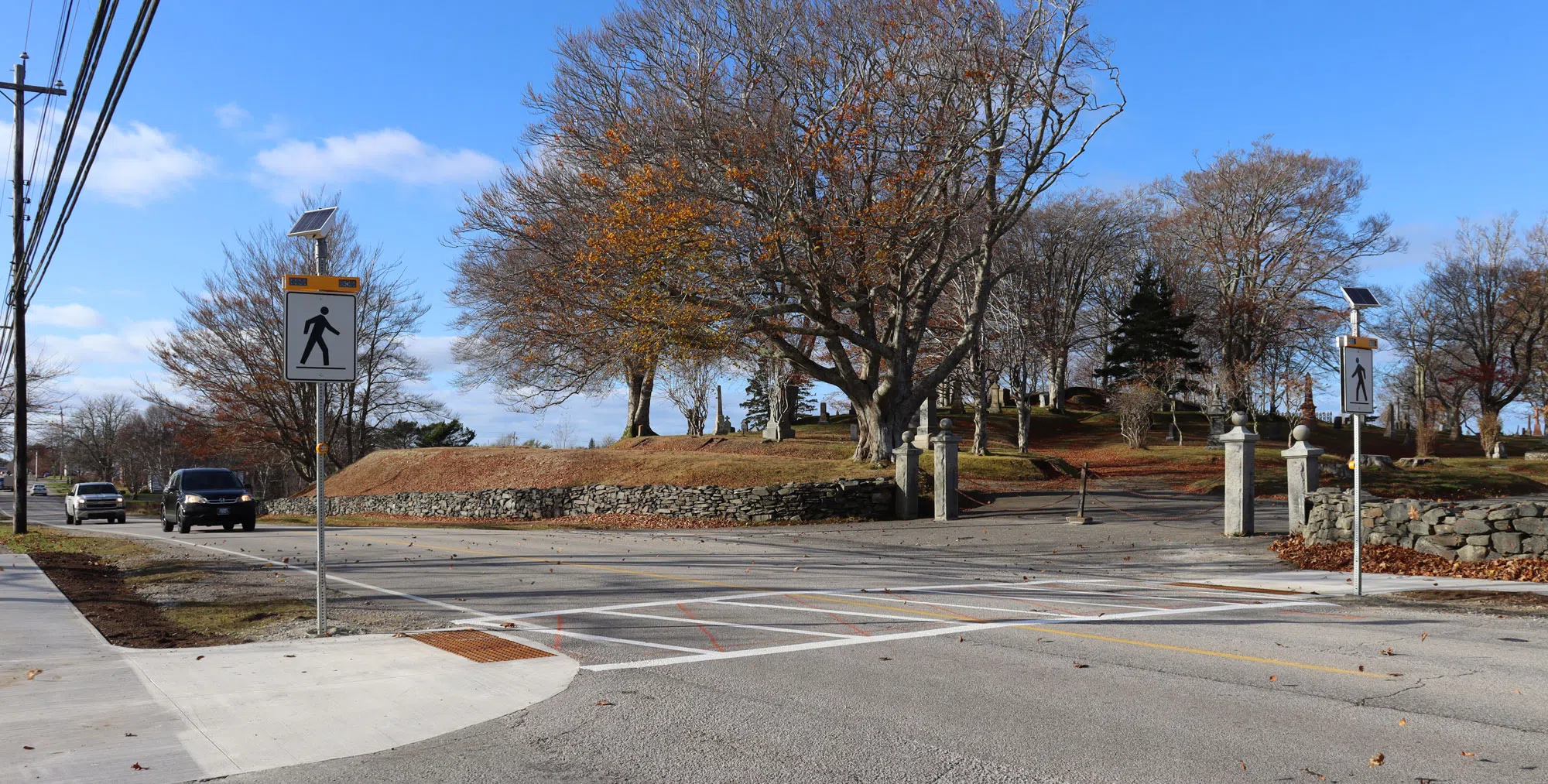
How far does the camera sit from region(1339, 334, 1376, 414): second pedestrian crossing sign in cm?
1212

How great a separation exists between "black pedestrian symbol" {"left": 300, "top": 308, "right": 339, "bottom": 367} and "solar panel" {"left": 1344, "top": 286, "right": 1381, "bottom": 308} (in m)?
11.4

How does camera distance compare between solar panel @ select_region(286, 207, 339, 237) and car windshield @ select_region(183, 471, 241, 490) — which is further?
car windshield @ select_region(183, 471, 241, 490)

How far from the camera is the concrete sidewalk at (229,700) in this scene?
18.1 ft

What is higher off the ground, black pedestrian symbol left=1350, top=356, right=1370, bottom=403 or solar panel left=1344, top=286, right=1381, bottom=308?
solar panel left=1344, top=286, right=1381, bottom=308

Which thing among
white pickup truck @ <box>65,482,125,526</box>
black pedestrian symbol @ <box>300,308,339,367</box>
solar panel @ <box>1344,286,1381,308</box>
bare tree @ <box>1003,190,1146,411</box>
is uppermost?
bare tree @ <box>1003,190,1146,411</box>

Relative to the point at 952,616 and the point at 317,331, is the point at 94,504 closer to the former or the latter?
the point at 317,331

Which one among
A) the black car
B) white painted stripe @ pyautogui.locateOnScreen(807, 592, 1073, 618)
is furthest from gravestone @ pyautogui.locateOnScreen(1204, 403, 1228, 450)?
white painted stripe @ pyautogui.locateOnScreen(807, 592, 1073, 618)

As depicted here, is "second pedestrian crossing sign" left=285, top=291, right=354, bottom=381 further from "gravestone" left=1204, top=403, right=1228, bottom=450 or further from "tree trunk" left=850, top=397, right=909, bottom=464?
"gravestone" left=1204, top=403, right=1228, bottom=450

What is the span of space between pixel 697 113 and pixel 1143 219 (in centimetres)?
3916

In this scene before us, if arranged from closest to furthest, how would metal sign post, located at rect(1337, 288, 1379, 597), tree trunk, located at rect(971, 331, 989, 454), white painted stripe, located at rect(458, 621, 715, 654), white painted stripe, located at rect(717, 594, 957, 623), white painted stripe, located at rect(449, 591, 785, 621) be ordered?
white painted stripe, located at rect(458, 621, 715, 654)
white painted stripe, located at rect(717, 594, 957, 623)
white painted stripe, located at rect(449, 591, 785, 621)
metal sign post, located at rect(1337, 288, 1379, 597)
tree trunk, located at rect(971, 331, 989, 454)

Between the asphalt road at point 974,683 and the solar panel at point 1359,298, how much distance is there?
367 cm

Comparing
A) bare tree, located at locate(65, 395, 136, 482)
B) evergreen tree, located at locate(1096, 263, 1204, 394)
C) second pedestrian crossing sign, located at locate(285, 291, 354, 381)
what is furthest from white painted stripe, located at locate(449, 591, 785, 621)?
bare tree, located at locate(65, 395, 136, 482)

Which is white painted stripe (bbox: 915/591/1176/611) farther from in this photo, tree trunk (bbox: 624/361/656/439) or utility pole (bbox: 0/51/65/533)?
tree trunk (bbox: 624/361/656/439)

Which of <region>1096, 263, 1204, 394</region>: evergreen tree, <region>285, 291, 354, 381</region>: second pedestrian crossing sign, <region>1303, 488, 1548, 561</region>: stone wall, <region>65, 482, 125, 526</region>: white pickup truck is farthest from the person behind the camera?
<region>1096, 263, 1204, 394</region>: evergreen tree
